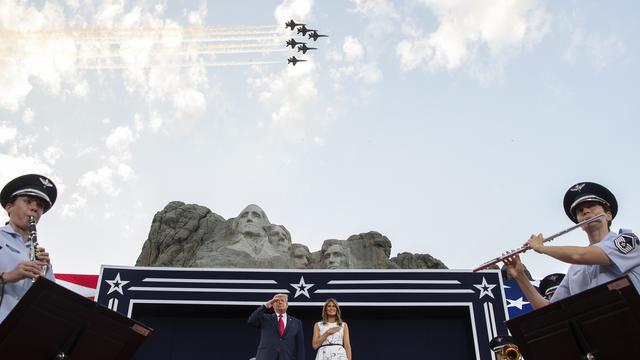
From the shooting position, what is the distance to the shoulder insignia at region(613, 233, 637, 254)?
11.1ft

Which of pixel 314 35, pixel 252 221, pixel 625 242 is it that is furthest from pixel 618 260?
pixel 314 35

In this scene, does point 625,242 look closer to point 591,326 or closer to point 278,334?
point 591,326

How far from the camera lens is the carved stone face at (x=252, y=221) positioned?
46.4ft

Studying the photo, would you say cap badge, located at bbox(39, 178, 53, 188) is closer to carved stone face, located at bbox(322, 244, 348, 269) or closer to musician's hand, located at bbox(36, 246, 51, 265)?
musician's hand, located at bbox(36, 246, 51, 265)

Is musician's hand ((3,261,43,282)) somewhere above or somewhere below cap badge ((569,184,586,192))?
below

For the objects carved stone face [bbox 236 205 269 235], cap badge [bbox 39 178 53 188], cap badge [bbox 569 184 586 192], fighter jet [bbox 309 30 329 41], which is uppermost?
fighter jet [bbox 309 30 329 41]

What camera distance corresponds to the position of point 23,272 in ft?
11.2

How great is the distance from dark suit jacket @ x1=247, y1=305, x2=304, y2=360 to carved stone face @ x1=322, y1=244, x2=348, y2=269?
6428mm

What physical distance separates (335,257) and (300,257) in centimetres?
91

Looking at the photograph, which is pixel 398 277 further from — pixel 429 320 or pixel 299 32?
pixel 299 32

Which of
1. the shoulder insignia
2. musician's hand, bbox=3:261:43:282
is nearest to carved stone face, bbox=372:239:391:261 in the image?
the shoulder insignia

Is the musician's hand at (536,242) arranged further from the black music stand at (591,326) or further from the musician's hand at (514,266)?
the black music stand at (591,326)

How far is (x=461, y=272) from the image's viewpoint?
1024 centimetres

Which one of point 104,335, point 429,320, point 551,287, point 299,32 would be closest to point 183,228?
point 429,320
